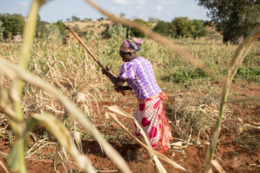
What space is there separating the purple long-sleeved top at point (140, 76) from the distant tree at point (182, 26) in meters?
28.8

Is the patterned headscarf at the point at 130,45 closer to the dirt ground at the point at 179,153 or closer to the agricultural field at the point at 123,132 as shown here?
the agricultural field at the point at 123,132

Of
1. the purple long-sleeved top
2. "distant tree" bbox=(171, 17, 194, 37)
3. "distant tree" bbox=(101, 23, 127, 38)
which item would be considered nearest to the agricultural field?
the purple long-sleeved top

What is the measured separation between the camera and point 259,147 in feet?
8.07

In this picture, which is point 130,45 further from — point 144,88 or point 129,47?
point 144,88

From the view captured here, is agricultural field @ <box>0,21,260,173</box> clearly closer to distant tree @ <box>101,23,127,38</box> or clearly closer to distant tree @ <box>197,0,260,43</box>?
distant tree @ <box>101,23,127,38</box>

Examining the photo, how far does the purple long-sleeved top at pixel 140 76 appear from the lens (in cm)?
211

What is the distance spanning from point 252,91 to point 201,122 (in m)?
2.51

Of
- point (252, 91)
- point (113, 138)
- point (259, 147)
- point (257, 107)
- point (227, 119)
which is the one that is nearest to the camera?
point (259, 147)

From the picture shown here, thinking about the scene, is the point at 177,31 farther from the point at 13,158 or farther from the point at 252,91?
the point at 13,158

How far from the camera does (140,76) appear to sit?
85.1 inches

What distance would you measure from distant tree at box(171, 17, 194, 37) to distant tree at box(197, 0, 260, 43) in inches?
581

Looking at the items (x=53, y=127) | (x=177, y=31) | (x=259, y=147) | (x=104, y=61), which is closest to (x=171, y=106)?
(x=259, y=147)

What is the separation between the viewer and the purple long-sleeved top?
2.11m

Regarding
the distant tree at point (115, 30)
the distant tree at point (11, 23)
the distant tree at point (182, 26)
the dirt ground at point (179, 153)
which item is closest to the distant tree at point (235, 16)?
the distant tree at point (115, 30)
